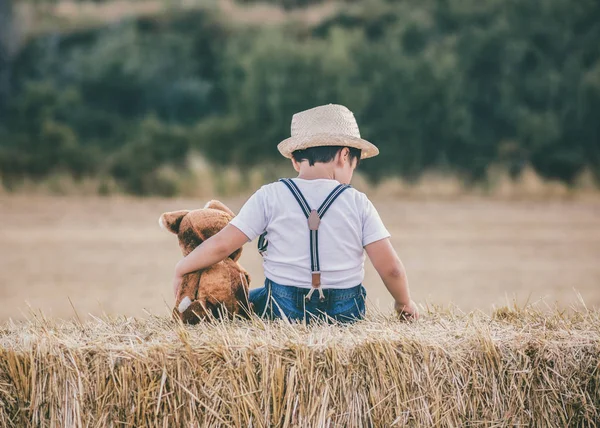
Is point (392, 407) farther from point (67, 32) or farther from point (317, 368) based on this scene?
point (67, 32)

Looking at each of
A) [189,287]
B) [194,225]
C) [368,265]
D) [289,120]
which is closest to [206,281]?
[189,287]

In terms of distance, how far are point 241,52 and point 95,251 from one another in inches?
519

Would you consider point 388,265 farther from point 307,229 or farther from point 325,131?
point 325,131

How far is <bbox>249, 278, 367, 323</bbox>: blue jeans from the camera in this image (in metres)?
2.72

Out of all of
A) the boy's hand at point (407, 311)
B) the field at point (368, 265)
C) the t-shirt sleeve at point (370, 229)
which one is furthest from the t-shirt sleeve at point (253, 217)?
the field at point (368, 265)

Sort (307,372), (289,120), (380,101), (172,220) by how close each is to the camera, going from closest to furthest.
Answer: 1. (307,372)
2. (172,220)
3. (289,120)
4. (380,101)

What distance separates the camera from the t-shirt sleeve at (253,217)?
272 cm

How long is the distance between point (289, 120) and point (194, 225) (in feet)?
54.3

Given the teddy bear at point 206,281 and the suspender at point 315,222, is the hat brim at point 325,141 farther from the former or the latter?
the teddy bear at point 206,281

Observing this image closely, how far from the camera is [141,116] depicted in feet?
72.4

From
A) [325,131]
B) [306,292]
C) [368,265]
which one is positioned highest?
[325,131]

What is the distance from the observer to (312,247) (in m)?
2.68

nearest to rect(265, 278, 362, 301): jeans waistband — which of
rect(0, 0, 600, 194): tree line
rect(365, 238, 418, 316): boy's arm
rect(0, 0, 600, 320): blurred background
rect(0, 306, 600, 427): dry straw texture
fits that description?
rect(365, 238, 418, 316): boy's arm

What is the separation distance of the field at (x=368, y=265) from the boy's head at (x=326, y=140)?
2554mm
